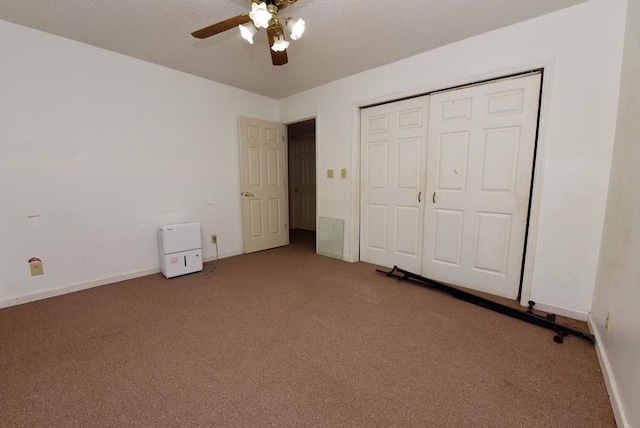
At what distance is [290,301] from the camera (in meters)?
2.43

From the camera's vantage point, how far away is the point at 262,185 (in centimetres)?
413

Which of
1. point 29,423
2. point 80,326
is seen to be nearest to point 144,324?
point 80,326

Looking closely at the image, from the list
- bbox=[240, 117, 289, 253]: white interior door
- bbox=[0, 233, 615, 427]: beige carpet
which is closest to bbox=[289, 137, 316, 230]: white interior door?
bbox=[240, 117, 289, 253]: white interior door

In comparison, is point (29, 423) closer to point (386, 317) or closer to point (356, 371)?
point (356, 371)

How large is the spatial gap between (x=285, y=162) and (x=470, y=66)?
9.30 feet

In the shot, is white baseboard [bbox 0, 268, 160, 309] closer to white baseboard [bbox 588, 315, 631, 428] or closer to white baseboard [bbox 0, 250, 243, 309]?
white baseboard [bbox 0, 250, 243, 309]

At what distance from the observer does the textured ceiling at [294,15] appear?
2006 millimetres

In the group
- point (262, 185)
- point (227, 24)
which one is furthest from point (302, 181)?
point (227, 24)

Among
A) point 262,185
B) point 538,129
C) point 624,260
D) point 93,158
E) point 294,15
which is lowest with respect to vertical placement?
point 624,260

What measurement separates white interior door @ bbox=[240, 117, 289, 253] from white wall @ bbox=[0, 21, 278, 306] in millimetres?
419

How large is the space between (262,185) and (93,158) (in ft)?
6.62

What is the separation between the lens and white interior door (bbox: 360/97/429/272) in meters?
2.95

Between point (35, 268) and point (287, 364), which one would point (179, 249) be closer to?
point (35, 268)

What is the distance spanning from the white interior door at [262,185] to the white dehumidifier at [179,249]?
851 mm
